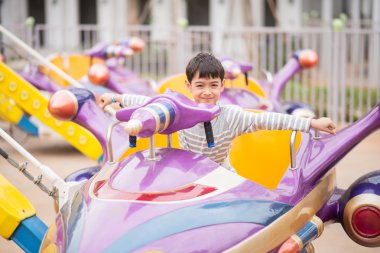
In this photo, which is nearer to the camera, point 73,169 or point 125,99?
A: point 125,99

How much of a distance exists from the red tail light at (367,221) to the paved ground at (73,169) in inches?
33.0

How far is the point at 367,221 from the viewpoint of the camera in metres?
3.22

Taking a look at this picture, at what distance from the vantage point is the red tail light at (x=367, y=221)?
3184 millimetres

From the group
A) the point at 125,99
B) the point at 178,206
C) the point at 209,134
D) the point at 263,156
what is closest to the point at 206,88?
the point at 209,134

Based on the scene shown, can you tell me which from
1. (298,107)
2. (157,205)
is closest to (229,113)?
(157,205)

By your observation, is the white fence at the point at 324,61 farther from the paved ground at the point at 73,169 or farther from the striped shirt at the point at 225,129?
the striped shirt at the point at 225,129

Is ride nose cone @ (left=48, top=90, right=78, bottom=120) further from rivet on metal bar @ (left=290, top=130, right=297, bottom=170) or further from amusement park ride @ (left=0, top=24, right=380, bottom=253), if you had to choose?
rivet on metal bar @ (left=290, top=130, right=297, bottom=170)

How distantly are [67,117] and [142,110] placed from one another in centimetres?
127

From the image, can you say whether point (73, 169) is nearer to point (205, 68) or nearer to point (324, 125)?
point (205, 68)

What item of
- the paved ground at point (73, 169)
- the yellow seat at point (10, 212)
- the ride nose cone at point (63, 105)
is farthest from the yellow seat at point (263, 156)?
the yellow seat at point (10, 212)

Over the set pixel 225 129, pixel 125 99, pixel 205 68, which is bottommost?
pixel 225 129

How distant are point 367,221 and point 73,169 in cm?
387

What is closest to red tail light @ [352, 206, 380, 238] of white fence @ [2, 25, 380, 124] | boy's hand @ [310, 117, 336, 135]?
boy's hand @ [310, 117, 336, 135]

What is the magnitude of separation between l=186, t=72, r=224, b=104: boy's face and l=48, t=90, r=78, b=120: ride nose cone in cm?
87
